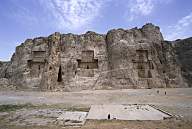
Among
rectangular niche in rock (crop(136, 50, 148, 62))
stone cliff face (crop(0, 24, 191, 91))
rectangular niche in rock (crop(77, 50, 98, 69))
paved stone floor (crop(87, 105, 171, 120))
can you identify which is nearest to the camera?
paved stone floor (crop(87, 105, 171, 120))

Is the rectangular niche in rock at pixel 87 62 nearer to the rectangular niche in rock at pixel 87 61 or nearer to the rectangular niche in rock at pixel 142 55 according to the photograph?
the rectangular niche in rock at pixel 87 61

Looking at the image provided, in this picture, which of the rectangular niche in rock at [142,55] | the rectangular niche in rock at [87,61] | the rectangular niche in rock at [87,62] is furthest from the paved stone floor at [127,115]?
the rectangular niche in rock at [87,61]

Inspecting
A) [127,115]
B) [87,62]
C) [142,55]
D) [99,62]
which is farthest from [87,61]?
[127,115]

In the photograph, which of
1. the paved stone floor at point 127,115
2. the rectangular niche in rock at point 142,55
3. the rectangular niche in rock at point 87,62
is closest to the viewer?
the paved stone floor at point 127,115

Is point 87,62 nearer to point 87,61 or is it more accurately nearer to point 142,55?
point 87,61

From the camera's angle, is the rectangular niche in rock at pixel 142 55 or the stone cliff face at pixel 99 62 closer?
the stone cliff face at pixel 99 62

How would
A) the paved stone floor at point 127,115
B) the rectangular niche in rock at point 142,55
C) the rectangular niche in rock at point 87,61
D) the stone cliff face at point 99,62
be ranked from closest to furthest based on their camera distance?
the paved stone floor at point 127,115
the stone cliff face at point 99,62
the rectangular niche in rock at point 142,55
the rectangular niche in rock at point 87,61

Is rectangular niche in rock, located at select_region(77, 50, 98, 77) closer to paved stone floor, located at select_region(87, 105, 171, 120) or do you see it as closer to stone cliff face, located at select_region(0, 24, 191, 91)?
→ stone cliff face, located at select_region(0, 24, 191, 91)

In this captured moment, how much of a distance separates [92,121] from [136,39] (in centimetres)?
3497

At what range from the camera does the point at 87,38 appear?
44312 mm

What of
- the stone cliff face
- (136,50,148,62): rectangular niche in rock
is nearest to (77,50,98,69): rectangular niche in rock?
the stone cliff face

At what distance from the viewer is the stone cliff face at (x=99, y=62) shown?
1577 inches

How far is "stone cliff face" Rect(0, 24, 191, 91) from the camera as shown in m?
40.1

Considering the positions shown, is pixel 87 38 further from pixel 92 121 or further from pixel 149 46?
pixel 92 121
